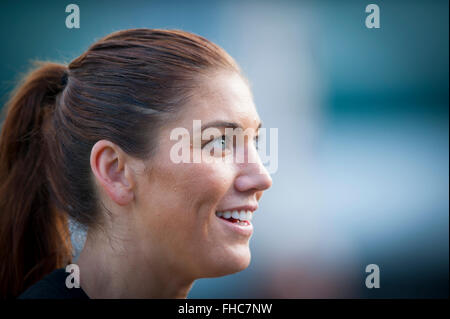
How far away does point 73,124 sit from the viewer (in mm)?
1761

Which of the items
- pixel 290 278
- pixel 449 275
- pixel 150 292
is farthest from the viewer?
pixel 449 275

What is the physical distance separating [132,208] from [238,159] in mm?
503

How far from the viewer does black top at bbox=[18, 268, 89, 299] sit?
5.39ft

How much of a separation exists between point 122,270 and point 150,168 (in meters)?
0.47

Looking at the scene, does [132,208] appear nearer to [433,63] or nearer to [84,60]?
[84,60]

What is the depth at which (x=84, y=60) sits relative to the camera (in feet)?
6.00

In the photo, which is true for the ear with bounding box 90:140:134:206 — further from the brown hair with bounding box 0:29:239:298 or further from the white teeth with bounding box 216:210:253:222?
the white teeth with bounding box 216:210:253:222

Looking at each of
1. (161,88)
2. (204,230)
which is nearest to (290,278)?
(204,230)

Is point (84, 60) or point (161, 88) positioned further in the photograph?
point (84, 60)

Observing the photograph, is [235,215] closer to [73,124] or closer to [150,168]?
[150,168]

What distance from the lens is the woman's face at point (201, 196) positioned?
1.62 metres

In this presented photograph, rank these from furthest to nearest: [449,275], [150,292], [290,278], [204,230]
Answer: [449,275] → [290,278] → [150,292] → [204,230]

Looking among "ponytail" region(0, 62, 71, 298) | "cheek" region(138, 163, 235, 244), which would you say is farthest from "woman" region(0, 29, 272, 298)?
"ponytail" region(0, 62, 71, 298)

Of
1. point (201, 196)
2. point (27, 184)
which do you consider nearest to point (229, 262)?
point (201, 196)
